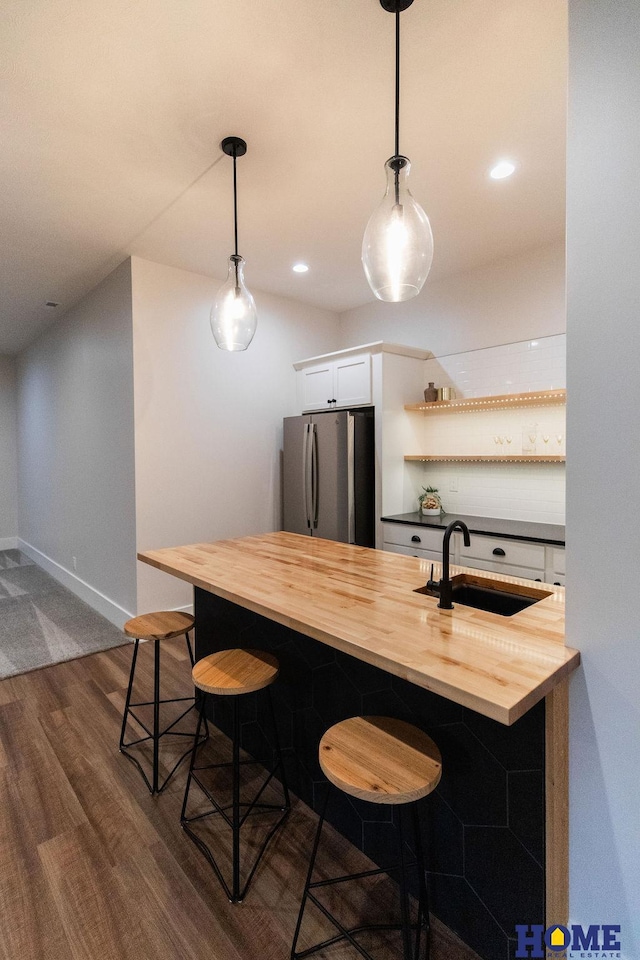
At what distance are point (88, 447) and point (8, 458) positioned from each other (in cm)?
374

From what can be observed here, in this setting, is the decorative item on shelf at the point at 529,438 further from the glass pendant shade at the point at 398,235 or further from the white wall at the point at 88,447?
the white wall at the point at 88,447

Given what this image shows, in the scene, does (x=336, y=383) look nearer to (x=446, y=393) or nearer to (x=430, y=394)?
(x=430, y=394)

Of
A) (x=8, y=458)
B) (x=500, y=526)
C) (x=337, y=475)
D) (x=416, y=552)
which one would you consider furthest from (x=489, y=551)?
(x=8, y=458)

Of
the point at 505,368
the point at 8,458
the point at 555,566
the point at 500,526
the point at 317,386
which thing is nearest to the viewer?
the point at 555,566

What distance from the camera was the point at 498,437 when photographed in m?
3.67

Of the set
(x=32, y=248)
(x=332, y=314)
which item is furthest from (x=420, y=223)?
(x=332, y=314)

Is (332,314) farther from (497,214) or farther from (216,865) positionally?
(216,865)

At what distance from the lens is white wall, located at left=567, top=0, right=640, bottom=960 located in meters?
1.10

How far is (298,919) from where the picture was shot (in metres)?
1.34

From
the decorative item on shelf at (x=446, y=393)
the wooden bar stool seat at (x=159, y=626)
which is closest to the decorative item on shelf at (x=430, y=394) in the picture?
the decorative item on shelf at (x=446, y=393)

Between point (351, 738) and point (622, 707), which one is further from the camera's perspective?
point (351, 738)

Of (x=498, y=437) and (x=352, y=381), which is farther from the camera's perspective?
(x=352, y=381)

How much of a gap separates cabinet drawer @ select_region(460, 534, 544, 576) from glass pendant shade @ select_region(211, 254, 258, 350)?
6.09ft

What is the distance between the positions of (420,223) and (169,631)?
1985 mm
